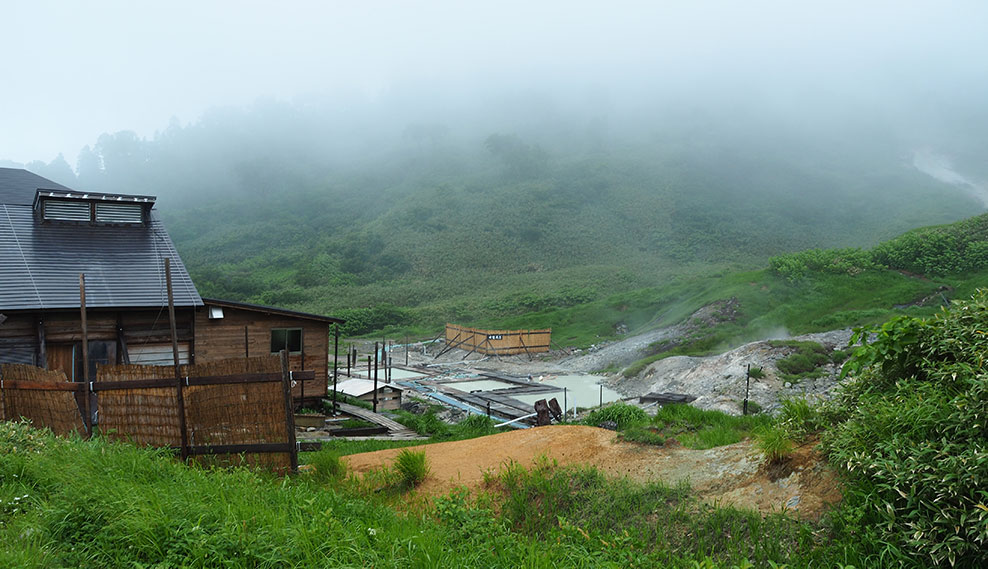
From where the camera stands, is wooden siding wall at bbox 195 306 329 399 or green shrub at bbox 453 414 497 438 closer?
green shrub at bbox 453 414 497 438

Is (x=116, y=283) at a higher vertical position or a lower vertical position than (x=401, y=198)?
lower

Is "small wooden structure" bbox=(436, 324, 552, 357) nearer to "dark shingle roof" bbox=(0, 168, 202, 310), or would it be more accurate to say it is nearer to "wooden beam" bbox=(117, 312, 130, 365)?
"dark shingle roof" bbox=(0, 168, 202, 310)

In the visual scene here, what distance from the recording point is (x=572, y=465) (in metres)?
7.67

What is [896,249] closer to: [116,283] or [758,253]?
[116,283]

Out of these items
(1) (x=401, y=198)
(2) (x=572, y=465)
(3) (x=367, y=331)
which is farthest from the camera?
(1) (x=401, y=198)

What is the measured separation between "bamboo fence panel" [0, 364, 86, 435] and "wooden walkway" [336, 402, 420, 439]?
24.9 ft

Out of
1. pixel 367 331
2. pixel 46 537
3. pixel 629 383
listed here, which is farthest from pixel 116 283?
pixel 367 331

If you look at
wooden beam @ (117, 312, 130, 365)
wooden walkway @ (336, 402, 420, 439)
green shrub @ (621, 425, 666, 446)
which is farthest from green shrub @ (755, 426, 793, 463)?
wooden beam @ (117, 312, 130, 365)

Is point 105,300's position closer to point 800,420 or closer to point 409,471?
point 409,471

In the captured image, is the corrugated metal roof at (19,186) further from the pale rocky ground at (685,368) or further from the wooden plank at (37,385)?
the pale rocky ground at (685,368)

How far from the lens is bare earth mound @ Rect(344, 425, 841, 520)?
584 cm

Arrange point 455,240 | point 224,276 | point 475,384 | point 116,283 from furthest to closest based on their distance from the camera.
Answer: point 455,240 → point 224,276 → point 475,384 → point 116,283

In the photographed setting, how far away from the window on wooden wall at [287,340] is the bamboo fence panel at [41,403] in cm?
835

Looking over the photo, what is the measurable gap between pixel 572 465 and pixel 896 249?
3166cm
